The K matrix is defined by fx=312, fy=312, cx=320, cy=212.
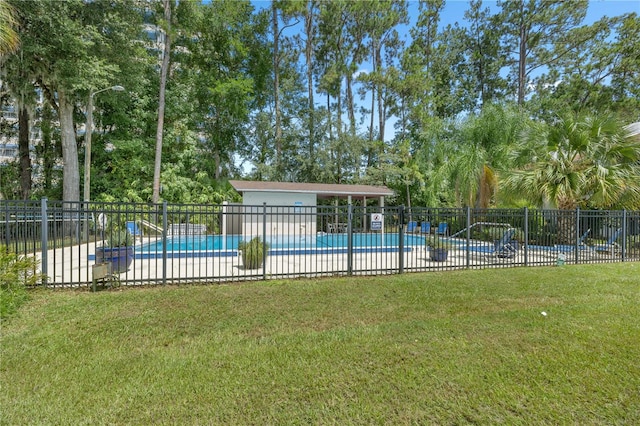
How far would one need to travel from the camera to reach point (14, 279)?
17.2ft

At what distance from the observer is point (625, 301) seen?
5449mm

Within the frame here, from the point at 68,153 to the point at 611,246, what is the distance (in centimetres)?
2429

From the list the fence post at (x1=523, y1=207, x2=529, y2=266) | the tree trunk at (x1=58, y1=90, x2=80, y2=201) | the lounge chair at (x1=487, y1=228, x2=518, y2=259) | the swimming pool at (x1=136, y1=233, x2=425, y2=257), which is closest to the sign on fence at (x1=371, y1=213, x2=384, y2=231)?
the swimming pool at (x1=136, y1=233, x2=425, y2=257)

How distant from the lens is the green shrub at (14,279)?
466 cm

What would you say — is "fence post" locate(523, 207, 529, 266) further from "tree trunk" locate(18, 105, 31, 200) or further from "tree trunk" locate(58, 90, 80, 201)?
"tree trunk" locate(18, 105, 31, 200)

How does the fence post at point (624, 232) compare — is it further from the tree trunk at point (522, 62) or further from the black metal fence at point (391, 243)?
the tree trunk at point (522, 62)

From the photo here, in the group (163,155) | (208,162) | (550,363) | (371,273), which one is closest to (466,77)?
(208,162)

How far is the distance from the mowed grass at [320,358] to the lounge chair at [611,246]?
591 centimetres

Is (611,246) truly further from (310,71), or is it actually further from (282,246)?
(310,71)

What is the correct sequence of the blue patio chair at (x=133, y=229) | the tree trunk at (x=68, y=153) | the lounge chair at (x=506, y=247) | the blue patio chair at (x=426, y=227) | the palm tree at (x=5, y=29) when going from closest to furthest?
the palm tree at (x=5, y=29) → the blue patio chair at (x=133, y=229) → the blue patio chair at (x=426, y=227) → the lounge chair at (x=506, y=247) → the tree trunk at (x=68, y=153)

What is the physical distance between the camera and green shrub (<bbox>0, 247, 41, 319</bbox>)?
15.3 feet

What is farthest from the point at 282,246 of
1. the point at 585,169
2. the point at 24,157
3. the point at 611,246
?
the point at 24,157

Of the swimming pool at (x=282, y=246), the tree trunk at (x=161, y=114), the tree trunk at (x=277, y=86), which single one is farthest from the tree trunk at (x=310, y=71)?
the swimming pool at (x=282, y=246)

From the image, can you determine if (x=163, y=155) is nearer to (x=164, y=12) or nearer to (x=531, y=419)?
(x=164, y=12)
